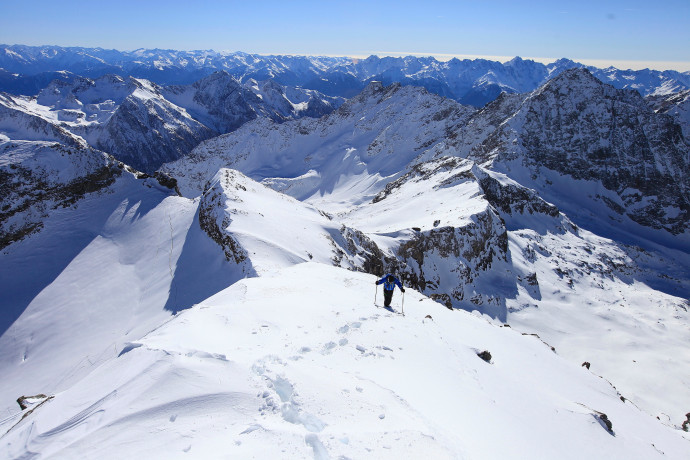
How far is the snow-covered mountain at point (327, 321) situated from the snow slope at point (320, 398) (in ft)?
0.20

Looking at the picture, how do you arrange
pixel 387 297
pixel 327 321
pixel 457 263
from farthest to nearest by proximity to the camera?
pixel 457 263 < pixel 387 297 < pixel 327 321

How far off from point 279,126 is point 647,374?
521 ft

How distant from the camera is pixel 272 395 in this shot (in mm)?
7566

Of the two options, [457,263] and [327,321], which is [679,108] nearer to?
[457,263]

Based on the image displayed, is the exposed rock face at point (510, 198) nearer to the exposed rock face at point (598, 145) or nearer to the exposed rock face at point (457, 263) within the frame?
the exposed rock face at point (457, 263)

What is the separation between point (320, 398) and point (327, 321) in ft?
16.9

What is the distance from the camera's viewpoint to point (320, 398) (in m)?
7.70

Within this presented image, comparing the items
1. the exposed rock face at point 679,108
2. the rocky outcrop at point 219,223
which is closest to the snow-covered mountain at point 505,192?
the rocky outcrop at point 219,223

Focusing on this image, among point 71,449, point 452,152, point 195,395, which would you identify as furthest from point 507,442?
point 452,152

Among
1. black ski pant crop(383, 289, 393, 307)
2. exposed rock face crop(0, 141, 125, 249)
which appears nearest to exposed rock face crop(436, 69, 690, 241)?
exposed rock face crop(0, 141, 125, 249)

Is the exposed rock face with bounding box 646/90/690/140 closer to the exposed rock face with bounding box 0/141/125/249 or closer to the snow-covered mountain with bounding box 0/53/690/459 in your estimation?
the snow-covered mountain with bounding box 0/53/690/459

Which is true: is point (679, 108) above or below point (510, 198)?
above

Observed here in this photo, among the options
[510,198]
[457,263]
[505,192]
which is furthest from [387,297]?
[510,198]

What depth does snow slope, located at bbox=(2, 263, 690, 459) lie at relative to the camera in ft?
21.1
